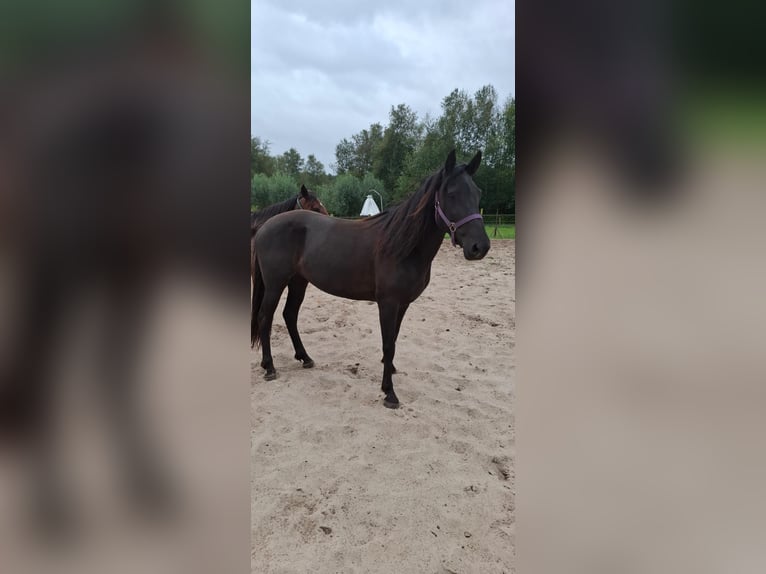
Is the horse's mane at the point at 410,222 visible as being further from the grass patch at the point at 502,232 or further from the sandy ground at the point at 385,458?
the grass patch at the point at 502,232

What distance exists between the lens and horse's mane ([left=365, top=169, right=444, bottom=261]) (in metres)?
2.76

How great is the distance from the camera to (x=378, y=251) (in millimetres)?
3072

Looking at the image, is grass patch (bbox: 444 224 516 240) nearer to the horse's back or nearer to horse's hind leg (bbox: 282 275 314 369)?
horse's hind leg (bbox: 282 275 314 369)

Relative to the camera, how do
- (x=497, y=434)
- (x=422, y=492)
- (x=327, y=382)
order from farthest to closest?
(x=327, y=382)
(x=497, y=434)
(x=422, y=492)

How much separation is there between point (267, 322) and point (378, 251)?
1.31m

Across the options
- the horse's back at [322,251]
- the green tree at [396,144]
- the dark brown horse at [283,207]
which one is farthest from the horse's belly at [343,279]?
the green tree at [396,144]
